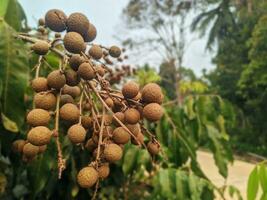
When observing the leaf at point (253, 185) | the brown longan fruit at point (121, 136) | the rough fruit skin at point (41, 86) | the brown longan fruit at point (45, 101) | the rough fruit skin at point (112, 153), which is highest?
the rough fruit skin at point (41, 86)

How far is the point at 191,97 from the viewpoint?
2.75 meters

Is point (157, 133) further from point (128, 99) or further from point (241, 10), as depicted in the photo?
point (241, 10)

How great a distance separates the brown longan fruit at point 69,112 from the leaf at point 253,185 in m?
0.79

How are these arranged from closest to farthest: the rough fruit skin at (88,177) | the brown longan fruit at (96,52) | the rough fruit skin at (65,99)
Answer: the rough fruit skin at (88,177)
the rough fruit skin at (65,99)
the brown longan fruit at (96,52)

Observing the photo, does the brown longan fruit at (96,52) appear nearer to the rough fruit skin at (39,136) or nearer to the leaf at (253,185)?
the rough fruit skin at (39,136)

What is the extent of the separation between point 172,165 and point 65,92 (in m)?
1.43

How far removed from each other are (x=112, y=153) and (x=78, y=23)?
247 mm

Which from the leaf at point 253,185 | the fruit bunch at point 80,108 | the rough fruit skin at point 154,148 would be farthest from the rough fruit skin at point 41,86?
the leaf at point 253,185

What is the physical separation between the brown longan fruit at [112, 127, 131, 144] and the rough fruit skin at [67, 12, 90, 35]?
0.20 meters

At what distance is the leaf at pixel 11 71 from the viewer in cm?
105

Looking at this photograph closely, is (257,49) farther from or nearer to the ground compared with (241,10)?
nearer to the ground

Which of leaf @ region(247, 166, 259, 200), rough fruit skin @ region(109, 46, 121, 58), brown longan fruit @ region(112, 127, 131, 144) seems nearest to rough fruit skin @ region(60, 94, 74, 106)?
brown longan fruit @ region(112, 127, 131, 144)

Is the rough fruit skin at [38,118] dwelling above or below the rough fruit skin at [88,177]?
above

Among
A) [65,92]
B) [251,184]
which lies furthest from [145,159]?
[65,92]
